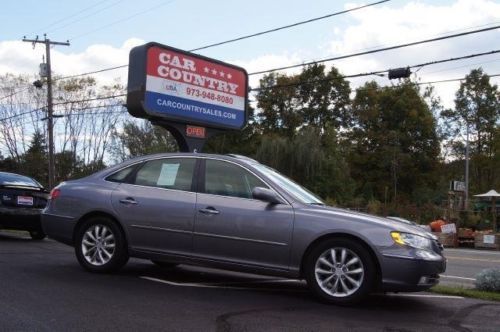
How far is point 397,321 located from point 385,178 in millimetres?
47133

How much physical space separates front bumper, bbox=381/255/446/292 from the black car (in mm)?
8305

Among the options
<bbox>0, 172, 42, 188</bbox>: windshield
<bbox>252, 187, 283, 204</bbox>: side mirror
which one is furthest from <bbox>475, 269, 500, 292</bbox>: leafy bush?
<bbox>0, 172, 42, 188</bbox>: windshield

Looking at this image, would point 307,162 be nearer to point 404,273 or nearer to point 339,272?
point 339,272

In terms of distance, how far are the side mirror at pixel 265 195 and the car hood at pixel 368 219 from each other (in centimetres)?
34

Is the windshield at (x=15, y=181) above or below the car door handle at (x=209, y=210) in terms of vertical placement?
above

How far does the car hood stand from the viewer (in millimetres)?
6105

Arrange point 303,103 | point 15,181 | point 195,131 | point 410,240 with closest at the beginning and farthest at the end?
point 410,240 → point 15,181 → point 195,131 → point 303,103

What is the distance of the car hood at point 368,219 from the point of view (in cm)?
611

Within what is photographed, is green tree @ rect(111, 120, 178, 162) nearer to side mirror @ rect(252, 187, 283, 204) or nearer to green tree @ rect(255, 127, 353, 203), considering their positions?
green tree @ rect(255, 127, 353, 203)

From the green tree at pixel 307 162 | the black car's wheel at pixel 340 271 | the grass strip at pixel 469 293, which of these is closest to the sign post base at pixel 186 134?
the grass strip at pixel 469 293

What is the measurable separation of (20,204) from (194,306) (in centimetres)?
748

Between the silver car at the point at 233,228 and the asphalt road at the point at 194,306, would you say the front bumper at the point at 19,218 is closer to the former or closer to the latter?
the asphalt road at the point at 194,306

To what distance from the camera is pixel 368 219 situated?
244 inches

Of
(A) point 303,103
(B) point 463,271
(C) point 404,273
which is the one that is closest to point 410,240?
(C) point 404,273
